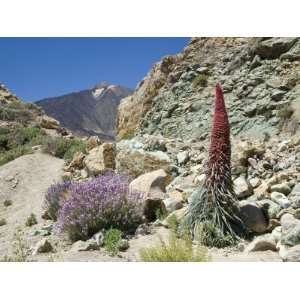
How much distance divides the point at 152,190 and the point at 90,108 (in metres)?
39.1

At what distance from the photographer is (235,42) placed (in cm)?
1258

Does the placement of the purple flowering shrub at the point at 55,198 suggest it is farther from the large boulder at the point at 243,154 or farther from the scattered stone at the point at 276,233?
the scattered stone at the point at 276,233

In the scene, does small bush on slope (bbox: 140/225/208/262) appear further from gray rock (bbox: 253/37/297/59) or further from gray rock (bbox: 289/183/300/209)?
gray rock (bbox: 253/37/297/59)

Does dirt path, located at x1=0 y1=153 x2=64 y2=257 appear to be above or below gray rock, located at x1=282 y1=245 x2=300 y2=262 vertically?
above

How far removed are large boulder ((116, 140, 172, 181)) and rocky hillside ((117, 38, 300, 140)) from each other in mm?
2109

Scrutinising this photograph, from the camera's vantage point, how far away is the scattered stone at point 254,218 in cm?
499

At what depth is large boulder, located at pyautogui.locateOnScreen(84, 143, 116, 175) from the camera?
335 inches

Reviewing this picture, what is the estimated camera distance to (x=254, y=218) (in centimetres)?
502

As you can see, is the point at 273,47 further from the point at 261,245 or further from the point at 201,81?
the point at 261,245

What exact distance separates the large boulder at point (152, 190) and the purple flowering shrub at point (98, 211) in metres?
0.22

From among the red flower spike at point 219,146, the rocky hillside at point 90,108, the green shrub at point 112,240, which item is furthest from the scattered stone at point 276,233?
the rocky hillside at point 90,108

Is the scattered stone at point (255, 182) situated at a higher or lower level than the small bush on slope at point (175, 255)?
higher

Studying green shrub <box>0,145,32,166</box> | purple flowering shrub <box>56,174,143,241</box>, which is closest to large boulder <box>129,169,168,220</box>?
purple flowering shrub <box>56,174,143,241</box>
